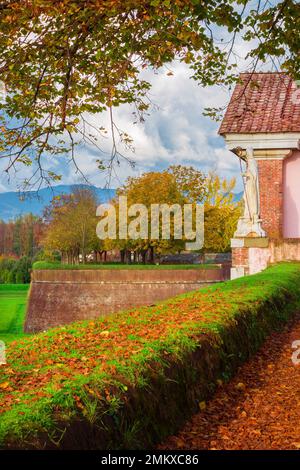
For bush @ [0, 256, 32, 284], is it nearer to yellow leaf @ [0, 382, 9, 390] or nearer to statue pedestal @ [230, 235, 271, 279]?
statue pedestal @ [230, 235, 271, 279]

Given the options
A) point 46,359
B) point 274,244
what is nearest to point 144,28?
point 46,359

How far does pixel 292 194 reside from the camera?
22.3 meters

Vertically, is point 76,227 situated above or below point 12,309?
above

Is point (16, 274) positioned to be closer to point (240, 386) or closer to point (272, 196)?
point (272, 196)

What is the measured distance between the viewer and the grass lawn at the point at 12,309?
4071cm

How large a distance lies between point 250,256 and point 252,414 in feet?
44.3

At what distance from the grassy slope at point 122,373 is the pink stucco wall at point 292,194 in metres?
13.8

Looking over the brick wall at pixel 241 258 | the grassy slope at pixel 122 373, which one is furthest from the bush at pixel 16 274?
the grassy slope at pixel 122 373

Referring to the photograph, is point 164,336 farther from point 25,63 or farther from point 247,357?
point 25,63

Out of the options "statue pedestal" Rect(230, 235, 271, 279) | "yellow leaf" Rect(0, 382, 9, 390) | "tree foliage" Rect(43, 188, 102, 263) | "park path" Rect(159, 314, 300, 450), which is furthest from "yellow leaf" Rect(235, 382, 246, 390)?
"tree foliage" Rect(43, 188, 102, 263)

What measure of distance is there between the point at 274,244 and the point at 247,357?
11.6m

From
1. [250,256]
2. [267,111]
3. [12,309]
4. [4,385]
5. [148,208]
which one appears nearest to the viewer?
[4,385]

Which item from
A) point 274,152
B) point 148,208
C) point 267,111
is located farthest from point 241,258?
point 148,208

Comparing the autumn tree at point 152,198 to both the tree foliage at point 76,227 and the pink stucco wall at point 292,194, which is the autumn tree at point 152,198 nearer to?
the tree foliage at point 76,227
